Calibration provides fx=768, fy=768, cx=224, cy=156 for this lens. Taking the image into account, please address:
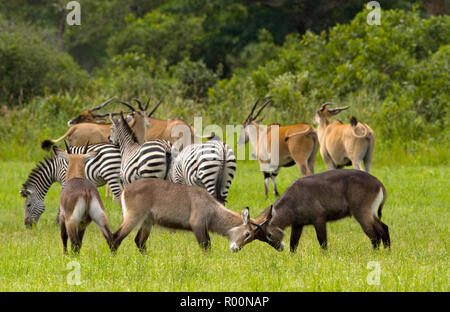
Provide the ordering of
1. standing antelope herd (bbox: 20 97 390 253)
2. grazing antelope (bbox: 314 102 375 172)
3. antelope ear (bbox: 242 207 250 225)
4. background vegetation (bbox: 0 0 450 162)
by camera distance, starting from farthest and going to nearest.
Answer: background vegetation (bbox: 0 0 450 162), grazing antelope (bbox: 314 102 375 172), standing antelope herd (bbox: 20 97 390 253), antelope ear (bbox: 242 207 250 225)

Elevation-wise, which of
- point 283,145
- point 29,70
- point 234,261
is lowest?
point 234,261

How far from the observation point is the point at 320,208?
8.45 meters

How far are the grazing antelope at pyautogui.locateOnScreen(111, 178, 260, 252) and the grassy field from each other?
25 centimetres

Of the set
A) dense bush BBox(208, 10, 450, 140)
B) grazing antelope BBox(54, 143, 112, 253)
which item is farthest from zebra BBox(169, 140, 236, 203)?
dense bush BBox(208, 10, 450, 140)

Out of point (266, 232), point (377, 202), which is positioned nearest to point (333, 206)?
point (377, 202)

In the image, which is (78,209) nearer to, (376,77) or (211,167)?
(211,167)

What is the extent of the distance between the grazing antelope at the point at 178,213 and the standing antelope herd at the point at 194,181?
0.01 m

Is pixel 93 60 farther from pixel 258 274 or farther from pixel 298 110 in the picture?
pixel 258 274

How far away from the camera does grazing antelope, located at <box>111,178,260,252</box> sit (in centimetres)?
826

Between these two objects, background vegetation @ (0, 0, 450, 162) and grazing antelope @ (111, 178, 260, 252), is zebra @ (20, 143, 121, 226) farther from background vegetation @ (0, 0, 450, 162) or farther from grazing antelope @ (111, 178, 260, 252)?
background vegetation @ (0, 0, 450, 162)

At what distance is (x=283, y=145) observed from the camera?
14.5m

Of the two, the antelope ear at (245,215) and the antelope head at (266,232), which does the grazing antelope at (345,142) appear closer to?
the antelope head at (266,232)

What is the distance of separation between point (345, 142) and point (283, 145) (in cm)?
133

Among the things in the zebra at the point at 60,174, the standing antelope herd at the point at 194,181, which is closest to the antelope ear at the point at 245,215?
the standing antelope herd at the point at 194,181
